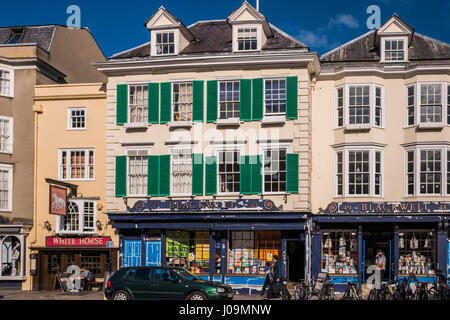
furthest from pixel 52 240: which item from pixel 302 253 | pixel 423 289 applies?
pixel 423 289

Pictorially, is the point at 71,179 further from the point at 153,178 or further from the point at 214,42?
the point at 214,42

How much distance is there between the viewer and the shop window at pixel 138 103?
1179 inches

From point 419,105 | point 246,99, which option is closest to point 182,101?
point 246,99

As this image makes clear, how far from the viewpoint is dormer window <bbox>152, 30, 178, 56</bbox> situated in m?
30.0

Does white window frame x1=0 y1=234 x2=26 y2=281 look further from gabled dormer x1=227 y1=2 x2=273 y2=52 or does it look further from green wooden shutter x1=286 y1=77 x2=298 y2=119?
green wooden shutter x1=286 y1=77 x2=298 y2=119

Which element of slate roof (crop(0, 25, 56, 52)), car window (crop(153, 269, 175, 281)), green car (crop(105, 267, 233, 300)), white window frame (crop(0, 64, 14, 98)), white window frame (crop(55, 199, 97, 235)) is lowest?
green car (crop(105, 267, 233, 300))

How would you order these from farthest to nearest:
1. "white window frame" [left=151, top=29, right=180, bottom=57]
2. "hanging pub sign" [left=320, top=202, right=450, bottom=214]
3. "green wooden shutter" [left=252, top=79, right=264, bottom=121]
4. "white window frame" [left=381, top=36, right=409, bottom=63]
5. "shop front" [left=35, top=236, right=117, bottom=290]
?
"shop front" [left=35, top=236, right=117, bottom=290], "white window frame" [left=151, top=29, right=180, bottom=57], "white window frame" [left=381, top=36, right=409, bottom=63], "green wooden shutter" [left=252, top=79, right=264, bottom=121], "hanging pub sign" [left=320, top=202, right=450, bottom=214]

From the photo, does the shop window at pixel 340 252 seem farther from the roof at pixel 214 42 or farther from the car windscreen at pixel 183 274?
the car windscreen at pixel 183 274

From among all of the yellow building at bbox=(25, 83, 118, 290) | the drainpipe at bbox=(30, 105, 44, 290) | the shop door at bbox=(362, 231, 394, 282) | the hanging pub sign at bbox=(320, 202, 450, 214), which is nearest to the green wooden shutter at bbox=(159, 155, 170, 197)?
the yellow building at bbox=(25, 83, 118, 290)

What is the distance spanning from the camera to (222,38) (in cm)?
3084

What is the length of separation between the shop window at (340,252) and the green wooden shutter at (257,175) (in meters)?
3.64

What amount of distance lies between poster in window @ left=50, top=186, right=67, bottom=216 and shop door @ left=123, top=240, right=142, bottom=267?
10.3 feet

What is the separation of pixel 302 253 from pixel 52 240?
11519 mm

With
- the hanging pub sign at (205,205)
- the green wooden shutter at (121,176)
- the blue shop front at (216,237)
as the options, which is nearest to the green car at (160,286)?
the blue shop front at (216,237)
